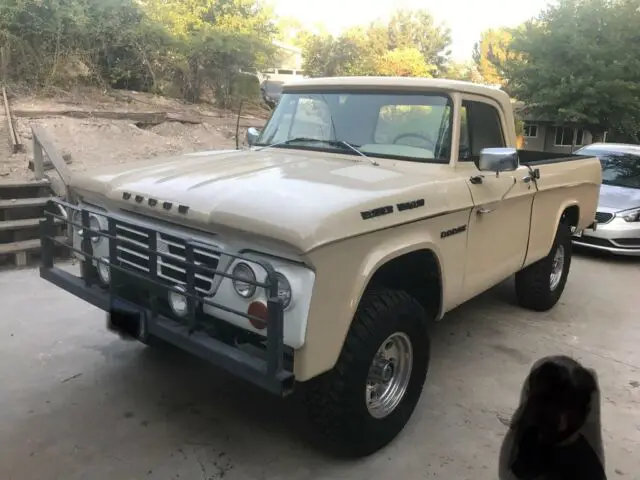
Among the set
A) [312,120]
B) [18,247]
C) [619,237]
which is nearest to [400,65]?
[619,237]

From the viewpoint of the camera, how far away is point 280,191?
120 inches

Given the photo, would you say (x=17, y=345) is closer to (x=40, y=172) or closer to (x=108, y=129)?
(x=40, y=172)

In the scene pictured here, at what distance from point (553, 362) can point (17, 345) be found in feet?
13.4

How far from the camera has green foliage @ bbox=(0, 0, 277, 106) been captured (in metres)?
13.4

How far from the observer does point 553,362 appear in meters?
1.79

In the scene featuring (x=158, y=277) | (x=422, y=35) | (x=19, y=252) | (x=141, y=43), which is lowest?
(x=19, y=252)

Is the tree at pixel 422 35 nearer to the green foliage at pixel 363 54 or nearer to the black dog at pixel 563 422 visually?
the green foliage at pixel 363 54

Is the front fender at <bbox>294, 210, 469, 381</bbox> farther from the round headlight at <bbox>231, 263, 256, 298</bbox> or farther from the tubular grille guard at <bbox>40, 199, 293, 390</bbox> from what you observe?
the round headlight at <bbox>231, 263, 256, 298</bbox>

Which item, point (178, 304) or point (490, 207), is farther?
point (490, 207)

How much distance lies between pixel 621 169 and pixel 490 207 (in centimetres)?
586

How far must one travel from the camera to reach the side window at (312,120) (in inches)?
172

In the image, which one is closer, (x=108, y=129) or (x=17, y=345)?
→ (x=17, y=345)

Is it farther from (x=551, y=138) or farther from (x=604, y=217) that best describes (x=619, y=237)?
(x=551, y=138)

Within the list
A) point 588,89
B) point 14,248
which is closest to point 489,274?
point 14,248
